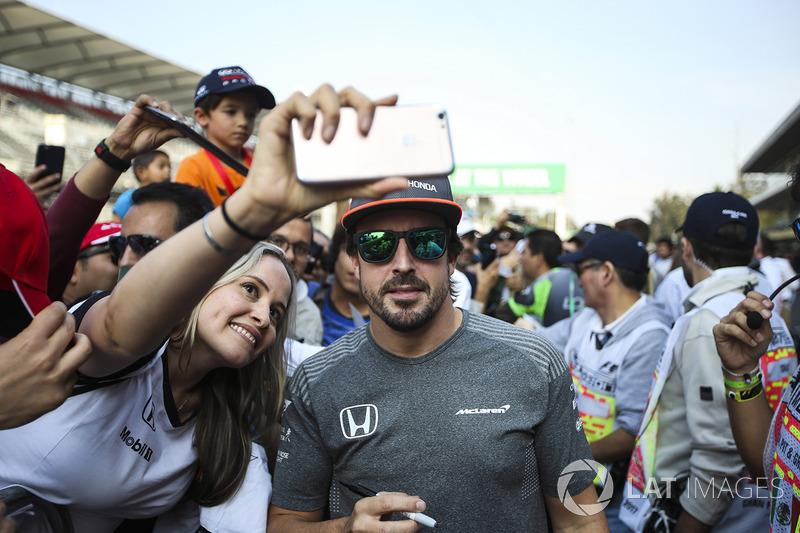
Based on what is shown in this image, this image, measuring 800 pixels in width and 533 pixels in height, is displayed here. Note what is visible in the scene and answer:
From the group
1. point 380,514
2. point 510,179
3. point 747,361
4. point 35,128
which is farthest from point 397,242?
point 510,179

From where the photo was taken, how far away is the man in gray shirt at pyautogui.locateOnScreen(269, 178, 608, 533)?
1874 mm

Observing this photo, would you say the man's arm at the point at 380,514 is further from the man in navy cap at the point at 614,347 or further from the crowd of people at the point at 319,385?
the man in navy cap at the point at 614,347

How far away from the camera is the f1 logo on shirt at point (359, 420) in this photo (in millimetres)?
1944

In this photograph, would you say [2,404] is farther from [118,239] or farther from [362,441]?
[118,239]

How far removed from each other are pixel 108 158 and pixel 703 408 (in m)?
2.83

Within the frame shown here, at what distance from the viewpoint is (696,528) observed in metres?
2.75

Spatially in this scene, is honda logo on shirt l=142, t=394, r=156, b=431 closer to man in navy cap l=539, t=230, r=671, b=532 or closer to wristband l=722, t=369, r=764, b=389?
wristband l=722, t=369, r=764, b=389

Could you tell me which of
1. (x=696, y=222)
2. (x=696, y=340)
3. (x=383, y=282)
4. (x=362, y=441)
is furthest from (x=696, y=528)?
(x=383, y=282)

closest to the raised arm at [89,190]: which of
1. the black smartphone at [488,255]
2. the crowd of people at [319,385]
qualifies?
the crowd of people at [319,385]

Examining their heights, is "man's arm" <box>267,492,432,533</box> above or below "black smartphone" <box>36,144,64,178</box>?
below

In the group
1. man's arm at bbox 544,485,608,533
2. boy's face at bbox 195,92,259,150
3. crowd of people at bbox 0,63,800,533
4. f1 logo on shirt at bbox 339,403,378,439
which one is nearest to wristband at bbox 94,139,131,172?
crowd of people at bbox 0,63,800,533

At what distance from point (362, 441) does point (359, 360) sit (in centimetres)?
29

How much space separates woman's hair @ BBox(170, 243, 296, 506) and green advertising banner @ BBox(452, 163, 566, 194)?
2296cm

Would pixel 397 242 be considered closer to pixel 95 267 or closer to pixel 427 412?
pixel 427 412
